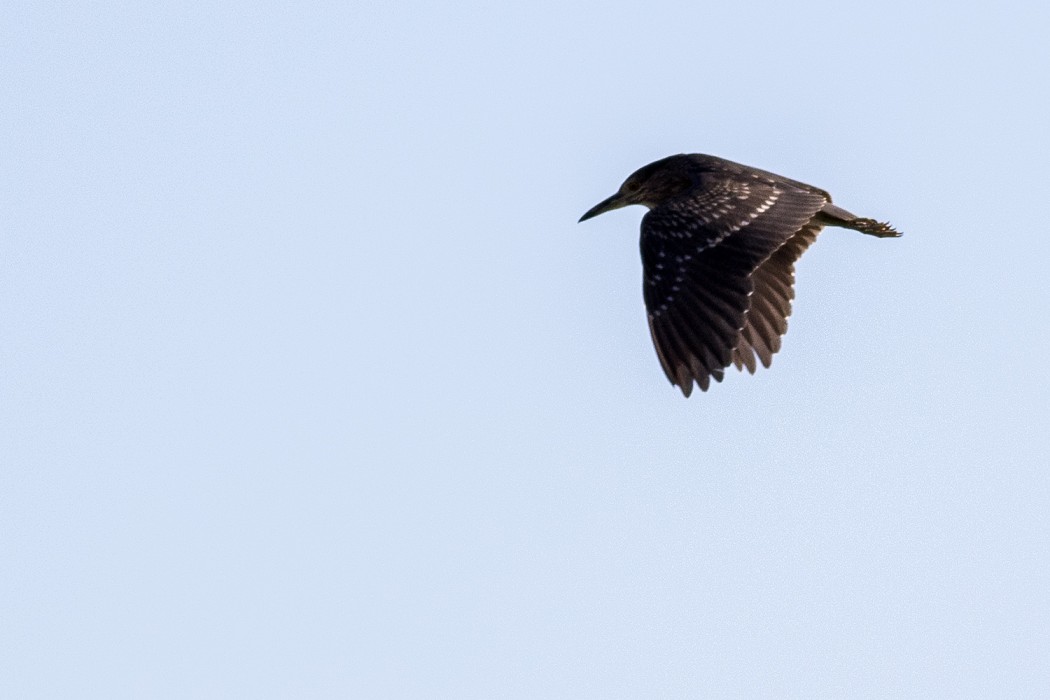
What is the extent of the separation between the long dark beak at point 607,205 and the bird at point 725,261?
142 centimetres

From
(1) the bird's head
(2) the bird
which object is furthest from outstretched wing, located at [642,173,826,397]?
(1) the bird's head

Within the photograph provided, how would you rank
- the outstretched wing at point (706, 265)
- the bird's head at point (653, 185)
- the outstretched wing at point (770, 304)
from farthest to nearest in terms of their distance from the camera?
1. the bird's head at point (653, 185)
2. the outstretched wing at point (770, 304)
3. the outstretched wing at point (706, 265)

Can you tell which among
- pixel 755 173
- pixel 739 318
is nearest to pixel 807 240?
pixel 755 173

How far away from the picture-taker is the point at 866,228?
2055 centimetres

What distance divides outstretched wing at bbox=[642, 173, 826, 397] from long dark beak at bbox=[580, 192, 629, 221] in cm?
251

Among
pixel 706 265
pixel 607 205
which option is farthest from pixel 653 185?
pixel 706 265

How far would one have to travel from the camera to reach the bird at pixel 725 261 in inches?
720

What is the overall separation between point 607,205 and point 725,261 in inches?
144

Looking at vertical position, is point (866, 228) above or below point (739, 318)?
above

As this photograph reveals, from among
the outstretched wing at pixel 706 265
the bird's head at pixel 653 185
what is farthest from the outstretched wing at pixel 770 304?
the bird's head at pixel 653 185

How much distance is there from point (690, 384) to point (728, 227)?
1.38m

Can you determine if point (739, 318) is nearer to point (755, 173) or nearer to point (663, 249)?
point (663, 249)

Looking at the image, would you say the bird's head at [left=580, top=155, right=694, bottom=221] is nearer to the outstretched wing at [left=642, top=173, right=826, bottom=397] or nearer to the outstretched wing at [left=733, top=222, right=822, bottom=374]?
the outstretched wing at [left=733, top=222, right=822, bottom=374]

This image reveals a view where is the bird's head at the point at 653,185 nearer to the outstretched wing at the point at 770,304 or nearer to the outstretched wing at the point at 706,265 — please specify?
the outstretched wing at the point at 770,304
